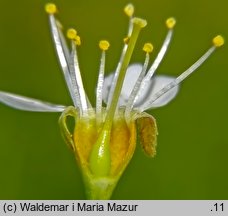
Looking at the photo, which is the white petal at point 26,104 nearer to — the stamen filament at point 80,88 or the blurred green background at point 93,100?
the stamen filament at point 80,88

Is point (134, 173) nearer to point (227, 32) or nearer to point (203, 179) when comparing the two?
point (203, 179)

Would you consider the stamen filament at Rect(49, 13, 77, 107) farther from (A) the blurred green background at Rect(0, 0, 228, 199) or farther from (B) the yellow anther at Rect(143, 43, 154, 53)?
(A) the blurred green background at Rect(0, 0, 228, 199)

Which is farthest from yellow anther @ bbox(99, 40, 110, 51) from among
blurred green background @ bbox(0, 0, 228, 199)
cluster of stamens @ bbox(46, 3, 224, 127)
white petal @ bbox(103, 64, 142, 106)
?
blurred green background @ bbox(0, 0, 228, 199)

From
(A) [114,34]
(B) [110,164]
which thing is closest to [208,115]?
(A) [114,34]

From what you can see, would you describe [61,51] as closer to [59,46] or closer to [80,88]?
[59,46]

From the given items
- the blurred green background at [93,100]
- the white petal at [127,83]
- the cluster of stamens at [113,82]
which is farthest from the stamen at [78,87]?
the blurred green background at [93,100]

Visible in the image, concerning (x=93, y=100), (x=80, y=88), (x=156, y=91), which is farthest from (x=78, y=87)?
(x=93, y=100)

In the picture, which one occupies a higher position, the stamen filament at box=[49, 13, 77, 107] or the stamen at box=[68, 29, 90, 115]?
the stamen filament at box=[49, 13, 77, 107]
